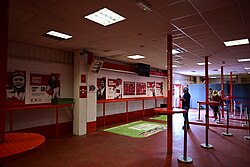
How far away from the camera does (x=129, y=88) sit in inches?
359

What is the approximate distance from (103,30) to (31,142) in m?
3.10

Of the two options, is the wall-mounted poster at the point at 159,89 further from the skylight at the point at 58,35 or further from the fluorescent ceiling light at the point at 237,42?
the skylight at the point at 58,35

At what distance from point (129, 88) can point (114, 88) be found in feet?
4.02

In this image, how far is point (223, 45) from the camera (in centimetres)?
530

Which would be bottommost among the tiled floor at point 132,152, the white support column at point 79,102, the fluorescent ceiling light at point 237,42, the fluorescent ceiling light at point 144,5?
the tiled floor at point 132,152

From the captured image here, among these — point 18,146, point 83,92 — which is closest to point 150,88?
point 83,92

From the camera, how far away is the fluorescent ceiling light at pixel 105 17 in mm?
3055

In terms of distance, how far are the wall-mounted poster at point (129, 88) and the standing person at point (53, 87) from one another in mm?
3803

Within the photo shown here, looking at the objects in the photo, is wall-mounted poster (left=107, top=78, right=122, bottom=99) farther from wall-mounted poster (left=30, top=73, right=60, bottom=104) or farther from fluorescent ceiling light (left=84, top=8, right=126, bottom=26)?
fluorescent ceiling light (left=84, top=8, right=126, bottom=26)

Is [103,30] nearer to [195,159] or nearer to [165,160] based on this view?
[165,160]

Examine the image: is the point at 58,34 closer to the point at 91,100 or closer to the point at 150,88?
the point at 91,100

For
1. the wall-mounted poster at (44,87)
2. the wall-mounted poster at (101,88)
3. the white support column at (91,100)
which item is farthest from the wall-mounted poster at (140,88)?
the wall-mounted poster at (44,87)

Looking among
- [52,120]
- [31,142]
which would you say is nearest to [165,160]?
[31,142]

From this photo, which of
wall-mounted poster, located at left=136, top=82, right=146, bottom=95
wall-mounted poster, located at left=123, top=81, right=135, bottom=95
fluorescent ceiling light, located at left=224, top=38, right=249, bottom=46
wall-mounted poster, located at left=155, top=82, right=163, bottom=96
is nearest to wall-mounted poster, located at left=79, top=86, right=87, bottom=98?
wall-mounted poster, located at left=123, top=81, right=135, bottom=95
